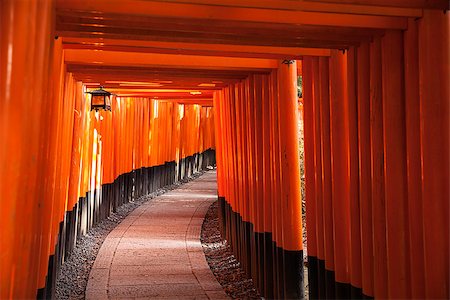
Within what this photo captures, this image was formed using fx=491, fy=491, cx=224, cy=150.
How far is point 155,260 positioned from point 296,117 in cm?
381

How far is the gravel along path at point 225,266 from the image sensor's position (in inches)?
262

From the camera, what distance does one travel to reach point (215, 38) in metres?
3.88

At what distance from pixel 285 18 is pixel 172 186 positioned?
1593 centimetres

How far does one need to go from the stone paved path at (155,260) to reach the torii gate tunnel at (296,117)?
37.3 inches

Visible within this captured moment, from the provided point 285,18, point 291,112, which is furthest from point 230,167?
point 285,18

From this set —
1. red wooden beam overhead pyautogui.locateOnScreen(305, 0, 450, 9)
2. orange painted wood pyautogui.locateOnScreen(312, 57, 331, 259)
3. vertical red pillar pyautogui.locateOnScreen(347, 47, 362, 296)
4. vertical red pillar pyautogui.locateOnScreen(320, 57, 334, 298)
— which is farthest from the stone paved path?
red wooden beam overhead pyautogui.locateOnScreen(305, 0, 450, 9)

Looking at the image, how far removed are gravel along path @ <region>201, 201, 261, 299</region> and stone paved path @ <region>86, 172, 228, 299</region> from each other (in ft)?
0.51

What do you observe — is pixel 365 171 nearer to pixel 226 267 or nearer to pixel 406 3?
pixel 406 3

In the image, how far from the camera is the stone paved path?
6.30 meters

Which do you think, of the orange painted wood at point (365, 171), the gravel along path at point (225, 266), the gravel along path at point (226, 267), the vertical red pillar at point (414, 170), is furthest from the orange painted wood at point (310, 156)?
the gravel along path at point (225, 266)

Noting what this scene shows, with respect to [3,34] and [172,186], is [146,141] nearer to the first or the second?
[172,186]

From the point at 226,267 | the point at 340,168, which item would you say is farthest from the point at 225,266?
the point at 340,168

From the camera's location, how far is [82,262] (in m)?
7.79

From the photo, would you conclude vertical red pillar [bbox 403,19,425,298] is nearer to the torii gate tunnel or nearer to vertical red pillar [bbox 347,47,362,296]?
the torii gate tunnel
